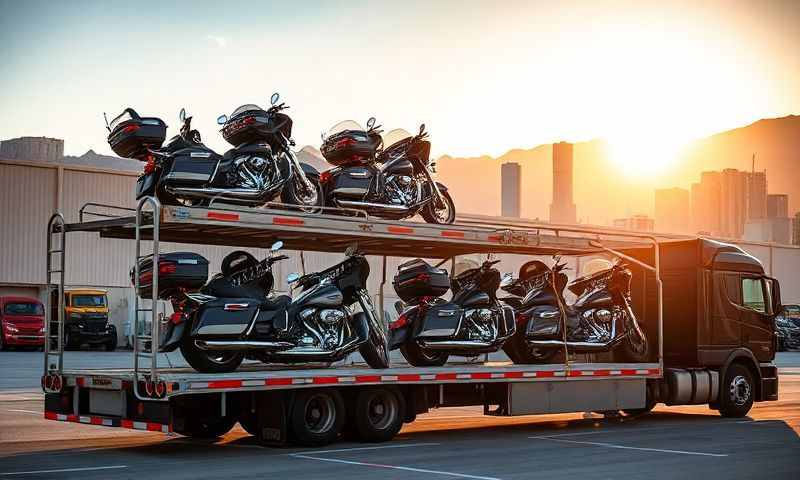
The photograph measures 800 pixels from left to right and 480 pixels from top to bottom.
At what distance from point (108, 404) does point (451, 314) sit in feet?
16.8

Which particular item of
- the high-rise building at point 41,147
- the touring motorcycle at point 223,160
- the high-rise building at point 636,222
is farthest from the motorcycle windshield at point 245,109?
the high-rise building at point 636,222

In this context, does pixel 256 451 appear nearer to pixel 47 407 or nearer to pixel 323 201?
pixel 47 407

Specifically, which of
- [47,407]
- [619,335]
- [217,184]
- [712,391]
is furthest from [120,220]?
[712,391]

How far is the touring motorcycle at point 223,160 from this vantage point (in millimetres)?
14102

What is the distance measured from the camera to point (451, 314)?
16.6 metres

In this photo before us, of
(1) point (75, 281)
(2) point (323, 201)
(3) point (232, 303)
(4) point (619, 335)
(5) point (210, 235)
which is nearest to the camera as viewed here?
(3) point (232, 303)

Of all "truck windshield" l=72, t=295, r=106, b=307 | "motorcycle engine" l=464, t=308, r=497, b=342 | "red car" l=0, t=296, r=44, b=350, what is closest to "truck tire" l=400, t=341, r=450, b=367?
"motorcycle engine" l=464, t=308, r=497, b=342

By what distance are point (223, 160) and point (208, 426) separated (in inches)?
130

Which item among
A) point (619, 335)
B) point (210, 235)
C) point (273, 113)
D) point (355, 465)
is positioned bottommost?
point (355, 465)

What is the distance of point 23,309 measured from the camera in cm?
4144

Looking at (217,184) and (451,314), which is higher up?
(217,184)

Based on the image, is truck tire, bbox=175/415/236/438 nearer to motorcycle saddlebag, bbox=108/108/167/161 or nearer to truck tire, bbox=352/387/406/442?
truck tire, bbox=352/387/406/442

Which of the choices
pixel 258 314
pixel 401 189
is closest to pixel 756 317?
pixel 401 189

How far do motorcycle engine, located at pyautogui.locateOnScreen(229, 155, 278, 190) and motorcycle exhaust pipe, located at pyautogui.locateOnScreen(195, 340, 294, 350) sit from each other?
1.92 m
